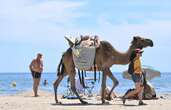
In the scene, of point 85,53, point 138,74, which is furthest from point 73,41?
point 138,74

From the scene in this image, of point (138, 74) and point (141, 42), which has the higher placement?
point (141, 42)

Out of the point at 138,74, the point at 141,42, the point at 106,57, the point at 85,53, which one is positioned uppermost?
the point at 141,42

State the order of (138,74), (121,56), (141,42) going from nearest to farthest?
(138,74) → (141,42) → (121,56)

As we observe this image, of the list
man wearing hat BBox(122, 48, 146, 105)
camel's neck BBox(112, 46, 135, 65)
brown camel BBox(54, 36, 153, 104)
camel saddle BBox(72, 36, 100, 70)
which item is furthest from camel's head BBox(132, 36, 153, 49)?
camel saddle BBox(72, 36, 100, 70)

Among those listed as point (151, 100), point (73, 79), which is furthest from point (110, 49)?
point (151, 100)

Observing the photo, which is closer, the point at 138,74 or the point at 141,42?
the point at 138,74

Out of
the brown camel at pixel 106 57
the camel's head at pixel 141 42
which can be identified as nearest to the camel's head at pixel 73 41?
the brown camel at pixel 106 57

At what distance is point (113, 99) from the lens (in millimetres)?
23391

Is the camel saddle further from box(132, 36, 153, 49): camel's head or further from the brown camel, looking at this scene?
box(132, 36, 153, 49): camel's head

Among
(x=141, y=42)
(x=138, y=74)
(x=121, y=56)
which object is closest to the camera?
(x=138, y=74)

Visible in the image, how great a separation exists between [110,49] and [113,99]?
3.05 m

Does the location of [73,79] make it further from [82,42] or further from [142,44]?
[142,44]

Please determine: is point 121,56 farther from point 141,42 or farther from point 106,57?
point 141,42

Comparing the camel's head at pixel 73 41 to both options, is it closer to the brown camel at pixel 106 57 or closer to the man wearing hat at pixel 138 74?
the brown camel at pixel 106 57
